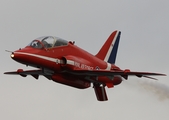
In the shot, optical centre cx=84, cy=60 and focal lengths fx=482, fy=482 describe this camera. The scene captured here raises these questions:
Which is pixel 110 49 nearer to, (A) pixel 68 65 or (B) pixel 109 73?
(B) pixel 109 73

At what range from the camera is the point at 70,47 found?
1569 inches

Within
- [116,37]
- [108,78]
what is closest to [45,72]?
[108,78]

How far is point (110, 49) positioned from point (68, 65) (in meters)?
10.3

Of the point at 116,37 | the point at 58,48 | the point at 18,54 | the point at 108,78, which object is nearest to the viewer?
the point at 18,54

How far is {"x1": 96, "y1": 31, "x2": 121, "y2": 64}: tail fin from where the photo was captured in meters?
46.7

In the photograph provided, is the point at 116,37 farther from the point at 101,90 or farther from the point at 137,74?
the point at 137,74

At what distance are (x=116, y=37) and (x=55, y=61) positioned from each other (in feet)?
42.3

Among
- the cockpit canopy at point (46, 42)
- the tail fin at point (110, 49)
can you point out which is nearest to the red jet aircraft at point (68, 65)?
the cockpit canopy at point (46, 42)

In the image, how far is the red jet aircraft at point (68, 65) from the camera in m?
37.0

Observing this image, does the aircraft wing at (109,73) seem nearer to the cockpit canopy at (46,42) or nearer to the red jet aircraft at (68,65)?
the red jet aircraft at (68,65)

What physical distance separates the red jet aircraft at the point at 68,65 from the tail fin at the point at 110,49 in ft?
7.08

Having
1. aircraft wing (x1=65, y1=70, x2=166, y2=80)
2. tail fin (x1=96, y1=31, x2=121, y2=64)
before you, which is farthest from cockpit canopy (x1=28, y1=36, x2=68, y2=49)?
tail fin (x1=96, y1=31, x2=121, y2=64)

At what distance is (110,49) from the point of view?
4788 centimetres

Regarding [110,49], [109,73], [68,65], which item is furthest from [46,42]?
[110,49]
